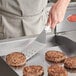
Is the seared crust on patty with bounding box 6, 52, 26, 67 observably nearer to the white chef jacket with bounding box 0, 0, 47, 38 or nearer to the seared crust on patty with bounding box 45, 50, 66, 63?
the seared crust on patty with bounding box 45, 50, 66, 63

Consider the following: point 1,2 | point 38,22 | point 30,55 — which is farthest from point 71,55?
point 1,2

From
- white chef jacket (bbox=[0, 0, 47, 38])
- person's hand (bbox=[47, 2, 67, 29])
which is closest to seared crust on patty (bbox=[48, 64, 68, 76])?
person's hand (bbox=[47, 2, 67, 29])

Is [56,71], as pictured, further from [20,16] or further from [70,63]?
[20,16]

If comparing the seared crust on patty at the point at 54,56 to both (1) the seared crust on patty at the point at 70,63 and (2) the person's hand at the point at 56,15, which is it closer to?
(1) the seared crust on patty at the point at 70,63

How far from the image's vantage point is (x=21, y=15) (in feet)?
5.86

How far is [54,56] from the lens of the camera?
5.03 ft

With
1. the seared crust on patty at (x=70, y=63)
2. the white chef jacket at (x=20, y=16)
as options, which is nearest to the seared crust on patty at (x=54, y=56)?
the seared crust on patty at (x=70, y=63)

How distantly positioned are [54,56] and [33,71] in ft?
0.68

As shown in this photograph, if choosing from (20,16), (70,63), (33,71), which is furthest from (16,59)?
(20,16)

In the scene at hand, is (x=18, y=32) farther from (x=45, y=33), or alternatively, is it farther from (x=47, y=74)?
(x=47, y=74)

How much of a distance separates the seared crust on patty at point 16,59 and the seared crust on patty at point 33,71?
0.06m

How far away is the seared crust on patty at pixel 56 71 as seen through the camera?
133 cm

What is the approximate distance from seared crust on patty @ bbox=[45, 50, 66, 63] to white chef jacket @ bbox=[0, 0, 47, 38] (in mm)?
336

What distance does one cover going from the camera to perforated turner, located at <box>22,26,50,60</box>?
5.09 feet
